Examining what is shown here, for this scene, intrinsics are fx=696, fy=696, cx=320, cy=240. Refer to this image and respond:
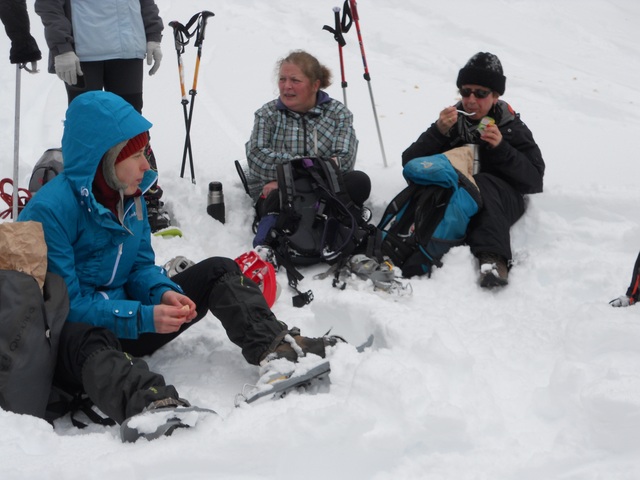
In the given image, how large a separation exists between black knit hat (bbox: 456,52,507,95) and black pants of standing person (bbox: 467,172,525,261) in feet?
1.86

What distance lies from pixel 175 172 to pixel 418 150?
69.7 inches

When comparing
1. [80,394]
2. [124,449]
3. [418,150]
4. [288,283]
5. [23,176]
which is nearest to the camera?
[124,449]

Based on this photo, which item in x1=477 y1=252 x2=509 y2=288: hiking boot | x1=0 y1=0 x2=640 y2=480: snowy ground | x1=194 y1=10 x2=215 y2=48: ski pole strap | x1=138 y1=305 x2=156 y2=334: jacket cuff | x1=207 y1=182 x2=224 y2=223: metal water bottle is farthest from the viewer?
x1=194 y1=10 x2=215 y2=48: ski pole strap

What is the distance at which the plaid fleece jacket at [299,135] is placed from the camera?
469cm

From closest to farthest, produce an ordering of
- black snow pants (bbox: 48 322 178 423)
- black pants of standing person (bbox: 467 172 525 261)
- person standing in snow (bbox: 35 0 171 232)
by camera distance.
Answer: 1. black snow pants (bbox: 48 322 178 423)
2. black pants of standing person (bbox: 467 172 525 261)
3. person standing in snow (bbox: 35 0 171 232)

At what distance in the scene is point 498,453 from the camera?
2336 millimetres

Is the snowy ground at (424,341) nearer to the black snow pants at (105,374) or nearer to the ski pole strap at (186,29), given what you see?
Answer: the black snow pants at (105,374)

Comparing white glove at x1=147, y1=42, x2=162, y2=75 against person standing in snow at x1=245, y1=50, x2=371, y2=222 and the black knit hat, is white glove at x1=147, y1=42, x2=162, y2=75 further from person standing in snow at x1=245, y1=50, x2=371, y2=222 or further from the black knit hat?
the black knit hat

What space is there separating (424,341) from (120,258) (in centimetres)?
133

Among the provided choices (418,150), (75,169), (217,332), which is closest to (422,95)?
(418,150)

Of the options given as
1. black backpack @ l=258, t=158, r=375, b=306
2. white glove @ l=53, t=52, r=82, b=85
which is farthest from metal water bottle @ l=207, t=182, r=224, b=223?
white glove @ l=53, t=52, r=82, b=85

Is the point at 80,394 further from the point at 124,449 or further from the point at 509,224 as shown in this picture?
the point at 509,224

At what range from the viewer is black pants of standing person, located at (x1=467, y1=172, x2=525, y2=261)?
4.00 meters

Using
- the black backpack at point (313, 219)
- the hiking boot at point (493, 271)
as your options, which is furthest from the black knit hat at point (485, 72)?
the hiking boot at point (493, 271)
